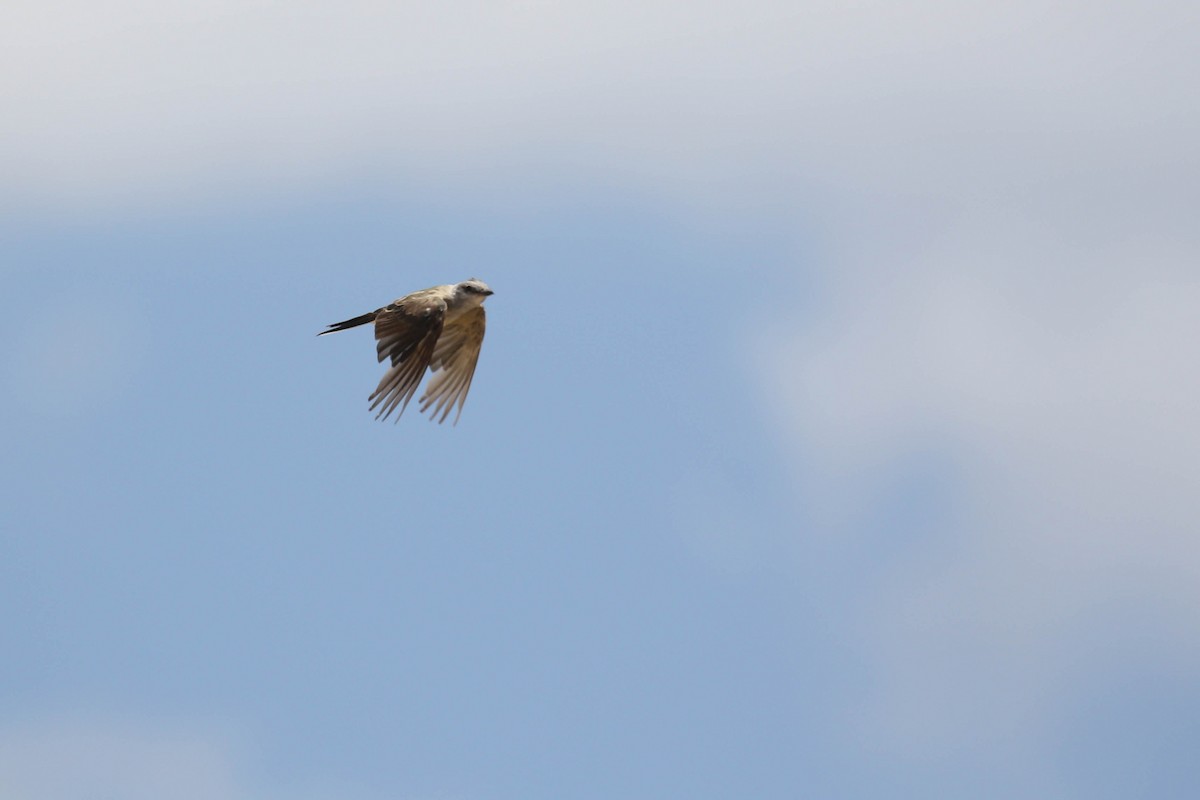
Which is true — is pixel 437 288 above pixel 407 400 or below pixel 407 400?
above

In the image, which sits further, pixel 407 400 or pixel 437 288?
pixel 437 288

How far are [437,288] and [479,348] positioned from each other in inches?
63.1

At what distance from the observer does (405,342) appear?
24.0m

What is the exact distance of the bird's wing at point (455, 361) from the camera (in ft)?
85.4

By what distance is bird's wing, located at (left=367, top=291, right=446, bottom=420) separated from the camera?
2356 centimetres

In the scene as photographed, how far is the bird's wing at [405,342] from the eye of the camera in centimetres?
2356

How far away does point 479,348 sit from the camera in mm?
26672

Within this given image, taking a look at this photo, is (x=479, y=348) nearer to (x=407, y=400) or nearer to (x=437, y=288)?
(x=437, y=288)

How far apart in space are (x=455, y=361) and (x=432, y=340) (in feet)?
7.40

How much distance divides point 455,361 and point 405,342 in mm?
2454

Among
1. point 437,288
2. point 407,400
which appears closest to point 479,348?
point 437,288

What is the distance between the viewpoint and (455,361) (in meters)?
26.4

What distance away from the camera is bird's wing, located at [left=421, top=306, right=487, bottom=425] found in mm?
26031

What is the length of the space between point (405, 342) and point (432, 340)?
44cm
